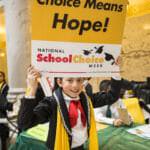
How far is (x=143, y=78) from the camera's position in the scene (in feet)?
17.2

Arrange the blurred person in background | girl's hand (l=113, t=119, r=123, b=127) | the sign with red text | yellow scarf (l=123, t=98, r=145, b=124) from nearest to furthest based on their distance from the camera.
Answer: the sign with red text
girl's hand (l=113, t=119, r=123, b=127)
yellow scarf (l=123, t=98, r=145, b=124)
the blurred person in background

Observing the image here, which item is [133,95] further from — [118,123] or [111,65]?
[111,65]

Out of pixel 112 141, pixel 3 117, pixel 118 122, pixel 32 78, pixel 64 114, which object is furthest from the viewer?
pixel 3 117

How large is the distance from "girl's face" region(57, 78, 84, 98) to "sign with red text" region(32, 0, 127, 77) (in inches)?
2.8

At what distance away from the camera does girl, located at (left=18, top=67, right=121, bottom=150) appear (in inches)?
59.3

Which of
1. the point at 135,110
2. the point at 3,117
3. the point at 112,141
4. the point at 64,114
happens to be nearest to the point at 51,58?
the point at 64,114

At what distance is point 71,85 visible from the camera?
5.14 ft

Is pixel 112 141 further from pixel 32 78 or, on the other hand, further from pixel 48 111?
pixel 32 78

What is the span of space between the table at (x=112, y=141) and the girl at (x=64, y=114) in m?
0.22

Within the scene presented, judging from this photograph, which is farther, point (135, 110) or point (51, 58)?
point (135, 110)

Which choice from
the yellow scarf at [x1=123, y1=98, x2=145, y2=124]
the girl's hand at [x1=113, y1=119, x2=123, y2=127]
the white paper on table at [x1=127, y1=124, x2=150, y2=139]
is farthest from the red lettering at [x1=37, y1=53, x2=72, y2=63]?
the yellow scarf at [x1=123, y1=98, x2=145, y2=124]

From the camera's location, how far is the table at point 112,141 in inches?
69.2

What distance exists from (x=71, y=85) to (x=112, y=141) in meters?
0.55

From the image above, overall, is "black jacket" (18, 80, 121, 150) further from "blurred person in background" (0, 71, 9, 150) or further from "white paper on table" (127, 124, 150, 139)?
"blurred person in background" (0, 71, 9, 150)
